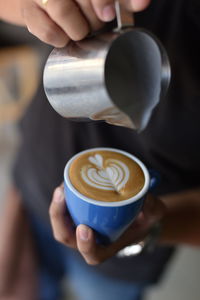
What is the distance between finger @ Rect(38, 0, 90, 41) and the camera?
37cm

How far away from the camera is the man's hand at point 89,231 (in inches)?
18.7

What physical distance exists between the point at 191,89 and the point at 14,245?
573mm

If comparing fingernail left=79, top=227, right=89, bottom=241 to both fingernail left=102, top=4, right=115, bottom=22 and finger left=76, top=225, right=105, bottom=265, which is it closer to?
finger left=76, top=225, right=105, bottom=265

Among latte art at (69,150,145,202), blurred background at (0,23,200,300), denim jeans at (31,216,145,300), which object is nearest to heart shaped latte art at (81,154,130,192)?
latte art at (69,150,145,202)

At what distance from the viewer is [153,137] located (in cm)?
70

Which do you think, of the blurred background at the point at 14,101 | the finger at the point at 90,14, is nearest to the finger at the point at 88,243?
the finger at the point at 90,14

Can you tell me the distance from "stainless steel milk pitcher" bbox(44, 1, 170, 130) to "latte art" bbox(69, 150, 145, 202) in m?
0.08

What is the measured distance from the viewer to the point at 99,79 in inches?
13.8

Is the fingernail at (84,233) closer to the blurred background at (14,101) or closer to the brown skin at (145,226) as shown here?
the brown skin at (145,226)

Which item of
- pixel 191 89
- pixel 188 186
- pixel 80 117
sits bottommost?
pixel 188 186

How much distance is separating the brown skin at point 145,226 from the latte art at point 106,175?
5cm

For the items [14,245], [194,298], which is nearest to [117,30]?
[14,245]

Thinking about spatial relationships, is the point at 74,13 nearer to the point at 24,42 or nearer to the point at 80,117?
the point at 80,117

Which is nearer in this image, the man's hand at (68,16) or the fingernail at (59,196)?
the man's hand at (68,16)
